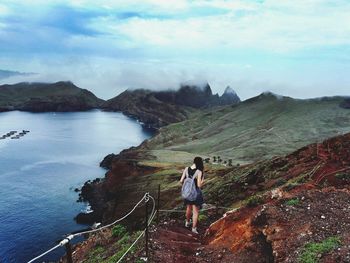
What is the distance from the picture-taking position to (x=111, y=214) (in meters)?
77.0

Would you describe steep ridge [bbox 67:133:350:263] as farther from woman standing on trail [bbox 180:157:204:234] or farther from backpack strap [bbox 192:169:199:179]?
backpack strap [bbox 192:169:199:179]

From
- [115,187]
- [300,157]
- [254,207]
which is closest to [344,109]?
[115,187]

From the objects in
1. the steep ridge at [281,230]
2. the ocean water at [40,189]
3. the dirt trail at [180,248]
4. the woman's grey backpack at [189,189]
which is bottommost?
the ocean water at [40,189]

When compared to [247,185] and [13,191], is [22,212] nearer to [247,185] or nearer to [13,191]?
[13,191]

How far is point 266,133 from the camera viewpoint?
15025cm

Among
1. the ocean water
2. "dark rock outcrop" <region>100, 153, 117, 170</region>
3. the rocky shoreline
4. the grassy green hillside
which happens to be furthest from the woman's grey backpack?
"dark rock outcrop" <region>100, 153, 117, 170</region>

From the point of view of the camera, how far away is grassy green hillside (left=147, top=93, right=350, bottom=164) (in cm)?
12444

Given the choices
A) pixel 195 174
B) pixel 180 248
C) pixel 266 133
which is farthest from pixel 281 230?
pixel 266 133

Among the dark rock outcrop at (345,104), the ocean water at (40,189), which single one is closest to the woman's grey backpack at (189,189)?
the ocean water at (40,189)

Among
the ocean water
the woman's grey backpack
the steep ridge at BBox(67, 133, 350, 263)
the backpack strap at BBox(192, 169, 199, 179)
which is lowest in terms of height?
the ocean water

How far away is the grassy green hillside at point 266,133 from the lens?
408ft

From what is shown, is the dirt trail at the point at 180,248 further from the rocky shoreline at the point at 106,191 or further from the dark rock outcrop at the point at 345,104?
the dark rock outcrop at the point at 345,104

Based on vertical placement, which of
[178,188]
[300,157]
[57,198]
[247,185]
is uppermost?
[300,157]

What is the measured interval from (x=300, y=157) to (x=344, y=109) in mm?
148119
